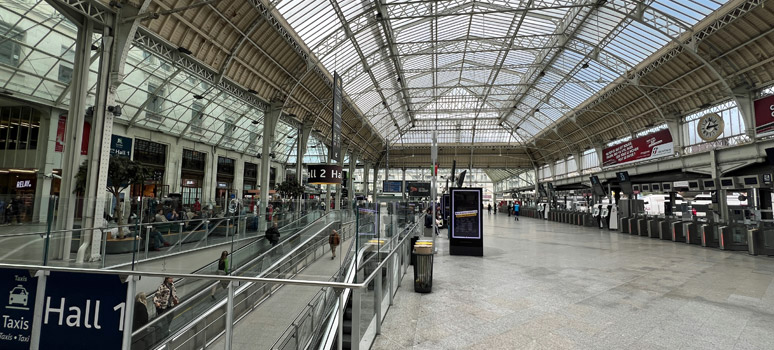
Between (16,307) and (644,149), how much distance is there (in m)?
32.5

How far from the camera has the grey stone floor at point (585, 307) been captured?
4.61 metres

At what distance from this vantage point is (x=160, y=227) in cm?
879

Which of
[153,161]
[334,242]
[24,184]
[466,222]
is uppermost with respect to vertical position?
[153,161]

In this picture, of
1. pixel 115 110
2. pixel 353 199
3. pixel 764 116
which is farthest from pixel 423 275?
pixel 764 116

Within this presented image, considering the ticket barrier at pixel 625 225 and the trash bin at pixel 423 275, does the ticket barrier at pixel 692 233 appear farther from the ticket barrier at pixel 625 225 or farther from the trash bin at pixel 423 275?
the trash bin at pixel 423 275

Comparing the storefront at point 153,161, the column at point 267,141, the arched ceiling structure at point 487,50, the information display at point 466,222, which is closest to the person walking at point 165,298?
the information display at point 466,222

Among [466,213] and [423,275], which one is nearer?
[423,275]

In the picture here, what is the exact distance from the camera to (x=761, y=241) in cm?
1296

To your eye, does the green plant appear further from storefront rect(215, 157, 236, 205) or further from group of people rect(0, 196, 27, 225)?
storefront rect(215, 157, 236, 205)

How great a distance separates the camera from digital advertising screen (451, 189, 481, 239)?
38.2 ft

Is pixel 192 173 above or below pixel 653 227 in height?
above

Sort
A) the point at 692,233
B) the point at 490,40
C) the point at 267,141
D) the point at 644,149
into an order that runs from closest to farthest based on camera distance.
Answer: the point at 692,233, the point at 267,141, the point at 644,149, the point at 490,40

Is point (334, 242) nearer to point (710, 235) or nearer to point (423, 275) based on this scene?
point (423, 275)

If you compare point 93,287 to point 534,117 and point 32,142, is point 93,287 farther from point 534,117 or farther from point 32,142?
point 534,117
